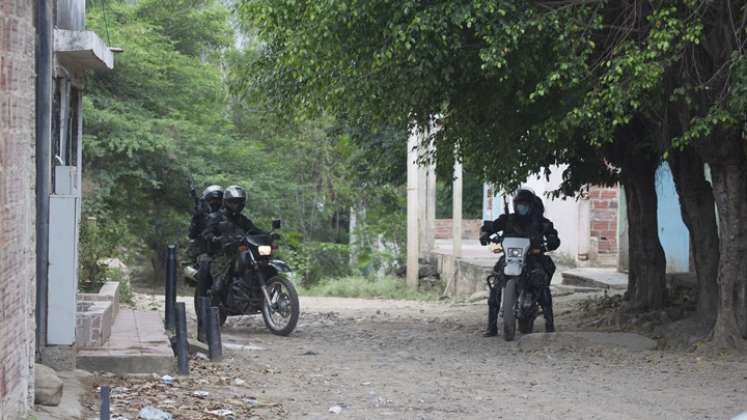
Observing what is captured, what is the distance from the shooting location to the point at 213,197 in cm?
1347

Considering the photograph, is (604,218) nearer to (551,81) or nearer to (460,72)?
(460,72)

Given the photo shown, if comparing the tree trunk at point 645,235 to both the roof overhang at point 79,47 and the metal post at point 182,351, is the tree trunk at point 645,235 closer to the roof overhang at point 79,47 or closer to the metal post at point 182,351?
the metal post at point 182,351

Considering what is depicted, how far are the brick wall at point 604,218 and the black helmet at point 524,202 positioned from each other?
38.4 ft

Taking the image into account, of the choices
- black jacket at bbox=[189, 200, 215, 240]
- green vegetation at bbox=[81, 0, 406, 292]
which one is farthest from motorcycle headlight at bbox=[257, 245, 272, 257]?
green vegetation at bbox=[81, 0, 406, 292]

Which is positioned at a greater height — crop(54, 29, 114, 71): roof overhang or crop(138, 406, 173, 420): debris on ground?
crop(54, 29, 114, 71): roof overhang

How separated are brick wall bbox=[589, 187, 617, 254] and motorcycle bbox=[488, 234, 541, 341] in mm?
12059

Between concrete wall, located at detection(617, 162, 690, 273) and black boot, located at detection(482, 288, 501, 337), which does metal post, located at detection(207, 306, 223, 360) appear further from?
concrete wall, located at detection(617, 162, 690, 273)

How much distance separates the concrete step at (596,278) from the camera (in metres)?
19.0

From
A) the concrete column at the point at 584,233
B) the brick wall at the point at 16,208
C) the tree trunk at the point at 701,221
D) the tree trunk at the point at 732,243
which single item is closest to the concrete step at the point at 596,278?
the concrete column at the point at 584,233

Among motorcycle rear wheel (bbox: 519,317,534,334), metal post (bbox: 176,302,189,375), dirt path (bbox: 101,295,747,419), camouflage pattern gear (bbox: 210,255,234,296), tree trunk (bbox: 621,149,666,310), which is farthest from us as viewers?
tree trunk (bbox: 621,149,666,310)

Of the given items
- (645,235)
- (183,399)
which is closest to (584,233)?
(645,235)

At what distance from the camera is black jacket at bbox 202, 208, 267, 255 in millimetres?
13000

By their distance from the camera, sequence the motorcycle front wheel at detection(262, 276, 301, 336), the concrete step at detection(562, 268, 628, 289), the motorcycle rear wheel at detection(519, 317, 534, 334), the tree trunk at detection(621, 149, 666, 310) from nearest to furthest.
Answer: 1. the motorcycle rear wheel at detection(519, 317, 534, 334)
2. the motorcycle front wheel at detection(262, 276, 301, 336)
3. the tree trunk at detection(621, 149, 666, 310)
4. the concrete step at detection(562, 268, 628, 289)

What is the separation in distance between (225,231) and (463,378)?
14.2 ft
